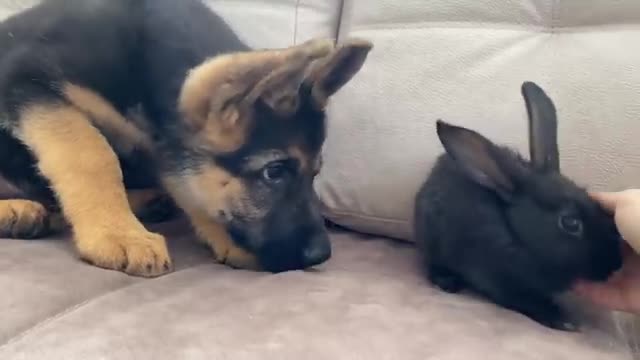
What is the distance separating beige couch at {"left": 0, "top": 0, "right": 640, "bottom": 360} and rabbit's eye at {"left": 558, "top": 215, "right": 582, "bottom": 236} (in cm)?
15

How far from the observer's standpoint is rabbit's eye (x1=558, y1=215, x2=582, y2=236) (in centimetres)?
136

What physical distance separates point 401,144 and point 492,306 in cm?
43

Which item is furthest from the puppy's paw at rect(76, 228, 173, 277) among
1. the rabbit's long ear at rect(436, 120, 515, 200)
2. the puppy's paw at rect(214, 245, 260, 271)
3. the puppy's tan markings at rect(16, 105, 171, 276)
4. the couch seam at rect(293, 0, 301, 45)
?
→ the couch seam at rect(293, 0, 301, 45)

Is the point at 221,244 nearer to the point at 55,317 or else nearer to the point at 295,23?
the point at 55,317

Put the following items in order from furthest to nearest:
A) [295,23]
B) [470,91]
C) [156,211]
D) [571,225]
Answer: [295,23] → [156,211] → [470,91] → [571,225]

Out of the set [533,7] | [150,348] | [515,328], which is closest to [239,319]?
[150,348]

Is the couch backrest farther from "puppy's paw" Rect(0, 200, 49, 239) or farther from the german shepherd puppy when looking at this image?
"puppy's paw" Rect(0, 200, 49, 239)

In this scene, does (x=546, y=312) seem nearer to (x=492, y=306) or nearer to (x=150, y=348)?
(x=492, y=306)

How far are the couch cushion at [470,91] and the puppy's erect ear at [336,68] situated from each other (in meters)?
0.21

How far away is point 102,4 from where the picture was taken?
1.74 metres

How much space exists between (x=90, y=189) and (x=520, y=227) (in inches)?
29.0

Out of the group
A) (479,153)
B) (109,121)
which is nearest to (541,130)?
(479,153)

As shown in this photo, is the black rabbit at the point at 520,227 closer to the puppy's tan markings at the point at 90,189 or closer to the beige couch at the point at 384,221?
the beige couch at the point at 384,221

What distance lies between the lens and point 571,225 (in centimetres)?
136
